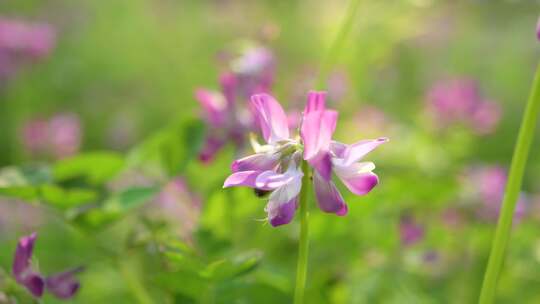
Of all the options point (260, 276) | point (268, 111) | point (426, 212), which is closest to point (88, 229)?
point (260, 276)

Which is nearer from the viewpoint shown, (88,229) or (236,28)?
(88,229)

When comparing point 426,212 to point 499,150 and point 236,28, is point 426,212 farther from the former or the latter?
point 236,28

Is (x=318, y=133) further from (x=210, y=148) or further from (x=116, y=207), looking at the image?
(x=210, y=148)

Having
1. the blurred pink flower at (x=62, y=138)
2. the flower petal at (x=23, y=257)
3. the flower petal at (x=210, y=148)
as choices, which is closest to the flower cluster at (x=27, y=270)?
the flower petal at (x=23, y=257)

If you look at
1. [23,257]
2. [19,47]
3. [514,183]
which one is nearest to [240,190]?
[23,257]

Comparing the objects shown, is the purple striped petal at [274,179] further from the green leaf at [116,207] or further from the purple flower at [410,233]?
the purple flower at [410,233]

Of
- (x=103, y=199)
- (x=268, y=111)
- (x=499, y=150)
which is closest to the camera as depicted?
(x=268, y=111)

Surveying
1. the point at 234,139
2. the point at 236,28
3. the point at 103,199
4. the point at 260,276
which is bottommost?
the point at 236,28

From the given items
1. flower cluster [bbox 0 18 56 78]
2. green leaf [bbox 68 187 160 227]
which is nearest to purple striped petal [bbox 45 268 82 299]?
green leaf [bbox 68 187 160 227]
